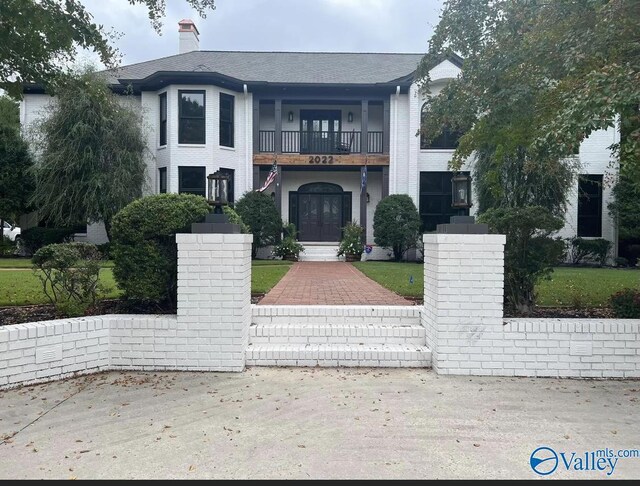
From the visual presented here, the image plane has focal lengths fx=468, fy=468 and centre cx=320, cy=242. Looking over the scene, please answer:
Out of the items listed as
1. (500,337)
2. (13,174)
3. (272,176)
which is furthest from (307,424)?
(13,174)

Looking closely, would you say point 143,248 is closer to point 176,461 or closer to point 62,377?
point 62,377

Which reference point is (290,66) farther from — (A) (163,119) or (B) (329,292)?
(B) (329,292)

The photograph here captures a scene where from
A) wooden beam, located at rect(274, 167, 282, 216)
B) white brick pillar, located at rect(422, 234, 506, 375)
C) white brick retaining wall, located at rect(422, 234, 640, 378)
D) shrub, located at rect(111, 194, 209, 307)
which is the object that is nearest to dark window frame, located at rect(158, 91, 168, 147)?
wooden beam, located at rect(274, 167, 282, 216)

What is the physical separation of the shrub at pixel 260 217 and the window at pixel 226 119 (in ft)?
8.64

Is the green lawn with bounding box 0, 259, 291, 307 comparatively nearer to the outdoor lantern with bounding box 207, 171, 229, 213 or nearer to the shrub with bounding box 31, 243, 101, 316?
the shrub with bounding box 31, 243, 101, 316

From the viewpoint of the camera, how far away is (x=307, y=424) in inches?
138

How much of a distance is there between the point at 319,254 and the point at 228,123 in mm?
6383

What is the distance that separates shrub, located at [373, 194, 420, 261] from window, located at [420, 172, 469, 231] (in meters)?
1.44

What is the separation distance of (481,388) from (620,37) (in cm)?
412

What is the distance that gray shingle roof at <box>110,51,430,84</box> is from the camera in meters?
19.1

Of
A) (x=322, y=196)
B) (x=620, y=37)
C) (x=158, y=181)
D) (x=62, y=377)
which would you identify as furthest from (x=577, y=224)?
(x=62, y=377)

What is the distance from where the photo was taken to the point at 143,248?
5.19 metres

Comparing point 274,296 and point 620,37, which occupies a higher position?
point 620,37

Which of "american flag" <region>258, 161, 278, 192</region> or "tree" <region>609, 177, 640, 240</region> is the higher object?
"american flag" <region>258, 161, 278, 192</region>
